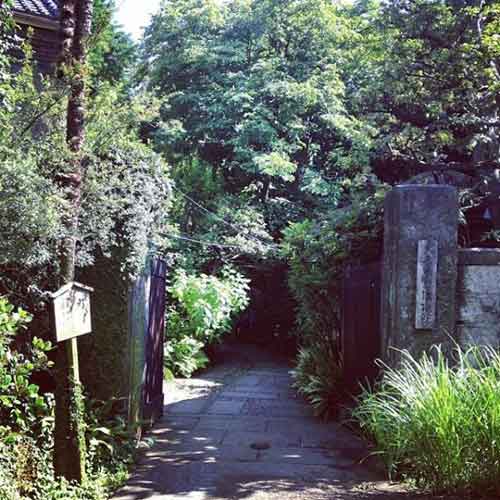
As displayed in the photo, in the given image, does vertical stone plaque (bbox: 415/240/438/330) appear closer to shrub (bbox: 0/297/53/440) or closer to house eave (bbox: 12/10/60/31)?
shrub (bbox: 0/297/53/440)

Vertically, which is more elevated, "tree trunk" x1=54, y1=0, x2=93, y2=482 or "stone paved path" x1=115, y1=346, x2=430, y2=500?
"tree trunk" x1=54, y1=0, x2=93, y2=482

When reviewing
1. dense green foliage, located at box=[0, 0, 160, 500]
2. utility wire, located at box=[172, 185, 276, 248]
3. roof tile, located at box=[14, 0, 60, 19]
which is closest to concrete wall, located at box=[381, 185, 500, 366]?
dense green foliage, located at box=[0, 0, 160, 500]

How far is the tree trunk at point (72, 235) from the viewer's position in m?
3.77

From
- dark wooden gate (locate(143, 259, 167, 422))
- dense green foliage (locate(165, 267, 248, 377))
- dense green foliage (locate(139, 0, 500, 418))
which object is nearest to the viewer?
dark wooden gate (locate(143, 259, 167, 422))

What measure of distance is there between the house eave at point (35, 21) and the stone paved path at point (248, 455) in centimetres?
538

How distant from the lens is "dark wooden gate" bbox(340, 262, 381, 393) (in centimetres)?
598

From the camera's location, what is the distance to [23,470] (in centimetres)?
376

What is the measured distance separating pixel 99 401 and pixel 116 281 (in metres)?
1.03

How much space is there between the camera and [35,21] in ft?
26.5

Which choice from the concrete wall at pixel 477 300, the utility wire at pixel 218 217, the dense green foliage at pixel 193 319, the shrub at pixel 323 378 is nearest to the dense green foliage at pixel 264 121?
the utility wire at pixel 218 217

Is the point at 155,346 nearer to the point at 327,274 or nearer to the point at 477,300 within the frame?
the point at 327,274

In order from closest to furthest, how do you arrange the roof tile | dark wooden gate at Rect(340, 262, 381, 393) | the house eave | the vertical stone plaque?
the vertical stone plaque
dark wooden gate at Rect(340, 262, 381, 393)
the house eave
the roof tile

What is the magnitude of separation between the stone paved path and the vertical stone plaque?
1.33 m

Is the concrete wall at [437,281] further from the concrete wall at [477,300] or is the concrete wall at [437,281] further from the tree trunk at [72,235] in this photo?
the tree trunk at [72,235]
